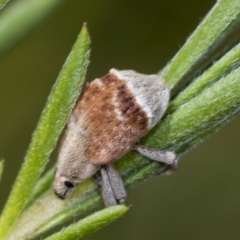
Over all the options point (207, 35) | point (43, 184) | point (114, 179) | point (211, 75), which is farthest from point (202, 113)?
point (43, 184)

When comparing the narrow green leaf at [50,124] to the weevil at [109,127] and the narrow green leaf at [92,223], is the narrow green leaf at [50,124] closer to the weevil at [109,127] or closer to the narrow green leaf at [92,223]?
the weevil at [109,127]

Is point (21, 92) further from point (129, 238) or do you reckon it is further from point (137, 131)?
point (137, 131)

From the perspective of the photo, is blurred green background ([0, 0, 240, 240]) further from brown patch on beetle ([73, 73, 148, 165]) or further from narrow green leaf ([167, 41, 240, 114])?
narrow green leaf ([167, 41, 240, 114])

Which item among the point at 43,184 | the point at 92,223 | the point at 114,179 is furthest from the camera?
the point at 43,184

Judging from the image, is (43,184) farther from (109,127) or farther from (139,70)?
(139,70)

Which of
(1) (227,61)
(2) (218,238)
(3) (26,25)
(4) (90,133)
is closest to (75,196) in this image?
(4) (90,133)

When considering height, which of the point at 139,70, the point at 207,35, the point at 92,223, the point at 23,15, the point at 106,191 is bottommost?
the point at 139,70
